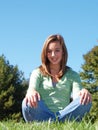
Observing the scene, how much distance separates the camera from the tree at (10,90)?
4934 centimetres

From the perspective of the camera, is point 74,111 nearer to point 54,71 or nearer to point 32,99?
point 32,99

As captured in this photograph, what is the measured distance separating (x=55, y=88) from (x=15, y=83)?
4371cm

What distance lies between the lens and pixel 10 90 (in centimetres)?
4953

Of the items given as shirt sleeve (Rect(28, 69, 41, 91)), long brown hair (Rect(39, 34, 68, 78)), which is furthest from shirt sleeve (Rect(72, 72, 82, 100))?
shirt sleeve (Rect(28, 69, 41, 91))

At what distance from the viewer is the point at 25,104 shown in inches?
259

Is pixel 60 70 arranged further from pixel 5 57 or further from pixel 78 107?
pixel 5 57

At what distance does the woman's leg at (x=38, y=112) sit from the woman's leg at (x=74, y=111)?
0.68 ft

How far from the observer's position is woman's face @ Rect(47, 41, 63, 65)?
746 centimetres

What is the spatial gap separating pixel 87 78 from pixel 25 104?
44110 mm

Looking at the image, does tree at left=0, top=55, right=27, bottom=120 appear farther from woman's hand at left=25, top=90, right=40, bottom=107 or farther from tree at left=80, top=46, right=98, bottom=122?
woman's hand at left=25, top=90, right=40, bottom=107

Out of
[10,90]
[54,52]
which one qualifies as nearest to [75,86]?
[54,52]

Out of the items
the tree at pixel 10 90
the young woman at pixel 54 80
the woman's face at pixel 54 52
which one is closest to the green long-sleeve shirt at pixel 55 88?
the young woman at pixel 54 80

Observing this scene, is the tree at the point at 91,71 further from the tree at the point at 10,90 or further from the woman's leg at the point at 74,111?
the woman's leg at the point at 74,111

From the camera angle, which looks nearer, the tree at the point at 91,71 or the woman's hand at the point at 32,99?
the woman's hand at the point at 32,99
